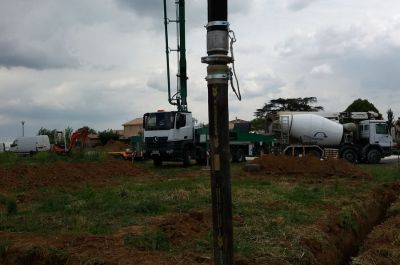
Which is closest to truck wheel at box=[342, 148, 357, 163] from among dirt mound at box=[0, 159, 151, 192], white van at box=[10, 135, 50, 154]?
dirt mound at box=[0, 159, 151, 192]

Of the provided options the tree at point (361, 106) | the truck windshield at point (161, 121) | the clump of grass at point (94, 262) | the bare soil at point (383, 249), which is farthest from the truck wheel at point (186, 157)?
the tree at point (361, 106)

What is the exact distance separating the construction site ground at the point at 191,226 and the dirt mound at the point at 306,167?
4.52 meters

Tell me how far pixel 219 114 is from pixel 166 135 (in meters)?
22.0

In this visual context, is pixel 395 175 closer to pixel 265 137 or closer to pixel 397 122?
pixel 265 137

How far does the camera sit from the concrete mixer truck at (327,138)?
3181 cm

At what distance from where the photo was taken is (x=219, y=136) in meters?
4.77

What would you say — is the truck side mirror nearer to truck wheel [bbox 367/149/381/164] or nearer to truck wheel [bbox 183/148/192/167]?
truck wheel [bbox 183/148/192/167]

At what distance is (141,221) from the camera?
9.95 m

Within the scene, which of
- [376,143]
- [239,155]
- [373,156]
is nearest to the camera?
[239,155]

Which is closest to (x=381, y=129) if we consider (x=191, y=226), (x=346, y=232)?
(x=346, y=232)

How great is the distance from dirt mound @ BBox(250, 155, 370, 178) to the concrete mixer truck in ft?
26.0

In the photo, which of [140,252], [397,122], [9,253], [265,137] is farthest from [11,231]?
[397,122]

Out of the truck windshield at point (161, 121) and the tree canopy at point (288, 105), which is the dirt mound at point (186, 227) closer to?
the truck windshield at point (161, 121)

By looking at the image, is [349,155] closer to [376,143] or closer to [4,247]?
[376,143]
